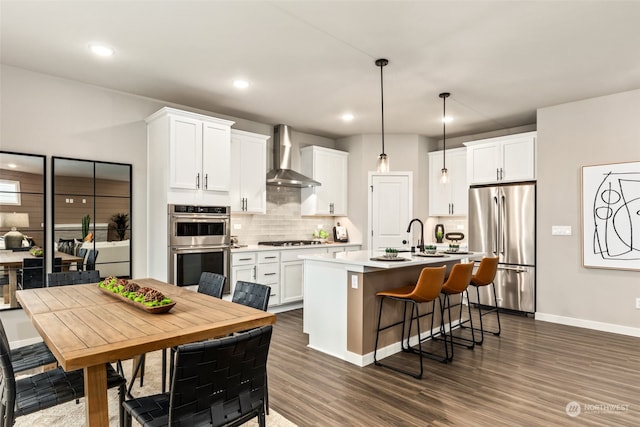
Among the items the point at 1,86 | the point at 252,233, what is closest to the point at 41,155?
the point at 1,86

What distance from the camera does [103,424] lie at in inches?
62.3

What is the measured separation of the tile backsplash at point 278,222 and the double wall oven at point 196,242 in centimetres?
81

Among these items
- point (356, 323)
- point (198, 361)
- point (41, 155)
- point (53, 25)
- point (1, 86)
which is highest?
point (53, 25)

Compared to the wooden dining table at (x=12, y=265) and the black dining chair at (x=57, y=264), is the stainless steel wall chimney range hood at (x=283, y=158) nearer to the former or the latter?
the black dining chair at (x=57, y=264)

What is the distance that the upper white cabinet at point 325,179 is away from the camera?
630 centimetres

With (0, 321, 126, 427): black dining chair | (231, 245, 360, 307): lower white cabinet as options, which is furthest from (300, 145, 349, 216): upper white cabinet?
(0, 321, 126, 427): black dining chair

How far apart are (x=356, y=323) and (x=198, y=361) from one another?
2207mm

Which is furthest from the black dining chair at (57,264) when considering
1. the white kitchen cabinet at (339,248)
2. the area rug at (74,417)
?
the white kitchen cabinet at (339,248)

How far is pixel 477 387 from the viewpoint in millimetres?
2924

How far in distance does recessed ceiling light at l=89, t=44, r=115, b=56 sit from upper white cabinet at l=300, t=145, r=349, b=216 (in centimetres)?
341

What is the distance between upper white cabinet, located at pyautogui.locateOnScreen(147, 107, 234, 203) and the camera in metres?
4.25

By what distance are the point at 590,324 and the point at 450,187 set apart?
284 centimetres

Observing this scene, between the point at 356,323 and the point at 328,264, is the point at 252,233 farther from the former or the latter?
the point at 356,323

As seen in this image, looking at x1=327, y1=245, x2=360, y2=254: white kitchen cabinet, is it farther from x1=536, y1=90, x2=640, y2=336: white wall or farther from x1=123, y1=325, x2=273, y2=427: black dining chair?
x1=123, y1=325, x2=273, y2=427: black dining chair
